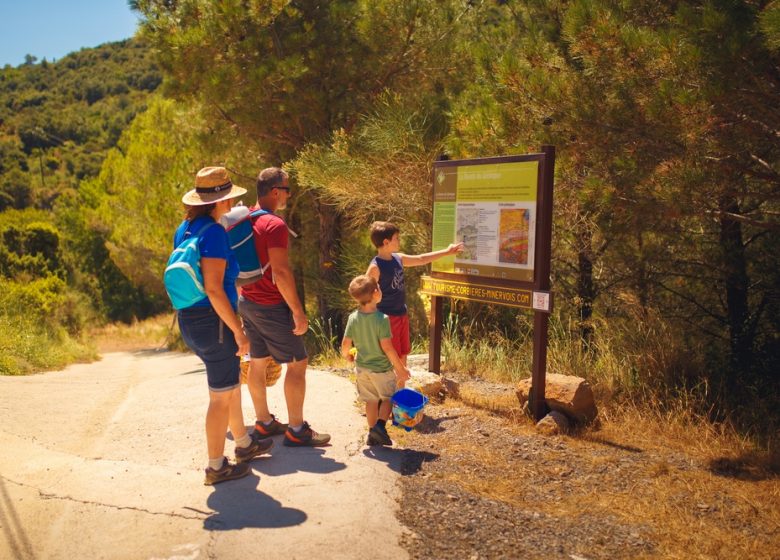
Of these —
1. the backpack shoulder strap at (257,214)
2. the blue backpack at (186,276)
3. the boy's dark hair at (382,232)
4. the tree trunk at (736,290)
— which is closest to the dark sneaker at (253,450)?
the blue backpack at (186,276)

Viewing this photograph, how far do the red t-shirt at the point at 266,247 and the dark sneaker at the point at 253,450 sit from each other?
0.91 m

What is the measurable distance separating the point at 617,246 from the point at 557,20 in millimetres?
2799

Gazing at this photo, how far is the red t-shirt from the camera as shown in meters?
4.45

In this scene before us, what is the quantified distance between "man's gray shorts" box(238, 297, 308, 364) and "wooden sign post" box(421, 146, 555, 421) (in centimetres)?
196

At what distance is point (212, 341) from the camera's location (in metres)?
3.97

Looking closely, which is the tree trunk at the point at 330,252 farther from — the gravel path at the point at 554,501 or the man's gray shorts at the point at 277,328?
the man's gray shorts at the point at 277,328

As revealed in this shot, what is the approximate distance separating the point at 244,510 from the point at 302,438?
3.72 feet

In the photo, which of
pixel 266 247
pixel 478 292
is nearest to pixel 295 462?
pixel 266 247

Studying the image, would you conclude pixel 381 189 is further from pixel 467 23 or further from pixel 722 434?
pixel 722 434

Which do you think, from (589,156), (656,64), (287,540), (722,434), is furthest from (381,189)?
(287,540)

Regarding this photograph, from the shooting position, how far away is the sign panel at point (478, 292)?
5699 millimetres

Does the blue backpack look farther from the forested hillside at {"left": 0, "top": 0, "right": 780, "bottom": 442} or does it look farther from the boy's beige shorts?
the forested hillside at {"left": 0, "top": 0, "right": 780, "bottom": 442}

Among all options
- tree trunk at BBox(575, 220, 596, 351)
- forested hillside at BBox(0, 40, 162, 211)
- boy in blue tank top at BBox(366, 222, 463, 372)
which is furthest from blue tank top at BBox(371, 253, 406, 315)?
forested hillside at BBox(0, 40, 162, 211)

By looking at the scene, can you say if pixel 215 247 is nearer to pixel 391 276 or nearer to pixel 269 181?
pixel 269 181
